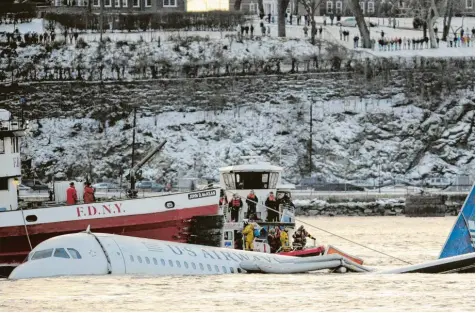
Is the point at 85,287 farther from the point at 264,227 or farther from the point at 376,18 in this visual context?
the point at 376,18

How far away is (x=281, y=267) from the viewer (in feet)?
119

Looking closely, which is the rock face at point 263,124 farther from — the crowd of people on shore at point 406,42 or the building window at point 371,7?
the building window at point 371,7

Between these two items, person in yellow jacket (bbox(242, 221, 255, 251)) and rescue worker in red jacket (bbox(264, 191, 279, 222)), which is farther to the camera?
rescue worker in red jacket (bbox(264, 191, 279, 222))

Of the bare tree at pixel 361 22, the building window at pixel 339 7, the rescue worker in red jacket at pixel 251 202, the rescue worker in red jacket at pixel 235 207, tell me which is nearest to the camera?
the rescue worker in red jacket at pixel 235 207

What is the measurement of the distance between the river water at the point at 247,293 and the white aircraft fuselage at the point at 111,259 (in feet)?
8.16

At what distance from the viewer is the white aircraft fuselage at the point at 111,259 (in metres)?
36.6

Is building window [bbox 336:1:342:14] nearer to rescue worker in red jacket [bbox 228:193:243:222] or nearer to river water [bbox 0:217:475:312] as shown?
rescue worker in red jacket [bbox 228:193:243:222]

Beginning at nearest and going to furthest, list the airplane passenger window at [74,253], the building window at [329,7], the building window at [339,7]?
the airplane passenger window at [74,253]
the building window at [329,7]
the building window at [339,7]

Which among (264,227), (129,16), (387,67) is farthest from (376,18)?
(264,227)

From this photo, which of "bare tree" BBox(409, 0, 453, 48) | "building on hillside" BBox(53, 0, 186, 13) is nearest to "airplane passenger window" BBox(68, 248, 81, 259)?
"bare tree" BBox(409, 0, 453, 48)

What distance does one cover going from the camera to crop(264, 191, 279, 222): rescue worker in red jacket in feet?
181

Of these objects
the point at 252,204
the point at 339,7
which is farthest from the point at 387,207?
the point at 339,7

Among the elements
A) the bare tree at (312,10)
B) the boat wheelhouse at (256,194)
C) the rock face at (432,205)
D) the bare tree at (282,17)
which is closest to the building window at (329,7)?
the bare tree at (312,10)

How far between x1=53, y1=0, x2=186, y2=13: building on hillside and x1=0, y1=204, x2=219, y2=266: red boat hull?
79.1m
